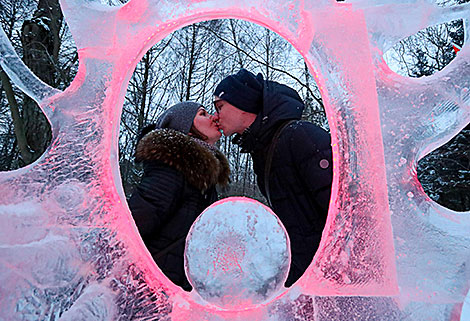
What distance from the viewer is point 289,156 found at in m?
1.17

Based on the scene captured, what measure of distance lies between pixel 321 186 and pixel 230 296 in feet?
2.31

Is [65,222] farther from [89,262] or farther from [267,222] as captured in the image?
A: [267,222]

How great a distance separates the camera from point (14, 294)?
0.47 m

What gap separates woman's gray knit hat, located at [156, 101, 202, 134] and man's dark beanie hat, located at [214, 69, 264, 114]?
367 mm

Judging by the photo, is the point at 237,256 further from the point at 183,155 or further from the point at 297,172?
the point at 183,155

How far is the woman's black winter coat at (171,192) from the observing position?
1376 mm

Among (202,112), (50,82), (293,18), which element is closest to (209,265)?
(293,18)

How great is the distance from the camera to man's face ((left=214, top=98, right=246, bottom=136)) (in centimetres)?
142

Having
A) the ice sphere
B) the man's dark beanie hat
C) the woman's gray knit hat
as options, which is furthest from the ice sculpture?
the woman's gray knit hat

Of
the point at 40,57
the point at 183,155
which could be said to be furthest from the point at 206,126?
the point at 40,57

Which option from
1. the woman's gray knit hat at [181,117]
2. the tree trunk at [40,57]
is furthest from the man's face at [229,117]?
the tree trunk at [40,57]

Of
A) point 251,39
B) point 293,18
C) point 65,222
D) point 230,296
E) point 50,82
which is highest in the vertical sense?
point 251,39

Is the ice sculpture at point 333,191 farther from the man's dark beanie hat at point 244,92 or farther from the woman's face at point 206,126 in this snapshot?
the woman's face at point 206,126

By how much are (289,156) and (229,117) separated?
0.39m
